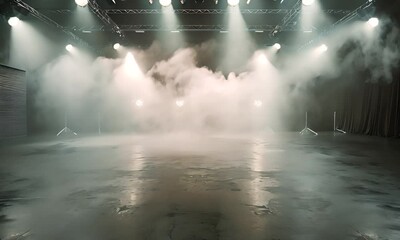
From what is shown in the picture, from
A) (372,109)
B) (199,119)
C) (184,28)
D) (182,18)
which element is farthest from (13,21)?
(372,109)

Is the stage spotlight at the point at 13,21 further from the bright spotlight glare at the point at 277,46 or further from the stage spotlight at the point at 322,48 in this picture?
the stage spotlight at the point at 322,48

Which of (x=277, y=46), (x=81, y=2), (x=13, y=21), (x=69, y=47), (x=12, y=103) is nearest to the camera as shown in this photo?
(x=81, y=2)

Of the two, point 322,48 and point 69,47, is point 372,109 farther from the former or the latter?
point 69,47

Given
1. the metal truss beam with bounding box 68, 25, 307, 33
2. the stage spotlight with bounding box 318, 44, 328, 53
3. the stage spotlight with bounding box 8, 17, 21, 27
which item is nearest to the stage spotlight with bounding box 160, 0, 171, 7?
the metal truss beam with bounding box 68, 25, 307, 33

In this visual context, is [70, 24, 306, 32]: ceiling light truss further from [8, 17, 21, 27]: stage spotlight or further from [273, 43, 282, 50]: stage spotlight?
[8, 17, 21, 27]: stage spotlight

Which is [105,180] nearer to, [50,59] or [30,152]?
[30,152]

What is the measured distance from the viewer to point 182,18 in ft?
37.2

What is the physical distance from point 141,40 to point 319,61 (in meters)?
7.76

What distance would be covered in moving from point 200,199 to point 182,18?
9123 mm

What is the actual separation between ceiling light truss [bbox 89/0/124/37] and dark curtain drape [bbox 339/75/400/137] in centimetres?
968

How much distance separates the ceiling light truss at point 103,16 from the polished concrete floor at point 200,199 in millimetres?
5393

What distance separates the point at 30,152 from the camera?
7.27 m

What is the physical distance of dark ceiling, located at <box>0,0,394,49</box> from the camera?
31.8 feet

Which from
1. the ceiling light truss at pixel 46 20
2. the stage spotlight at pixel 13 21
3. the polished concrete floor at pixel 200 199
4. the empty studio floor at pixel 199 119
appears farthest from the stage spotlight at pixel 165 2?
the polished concrete floor at pixel 200 199
